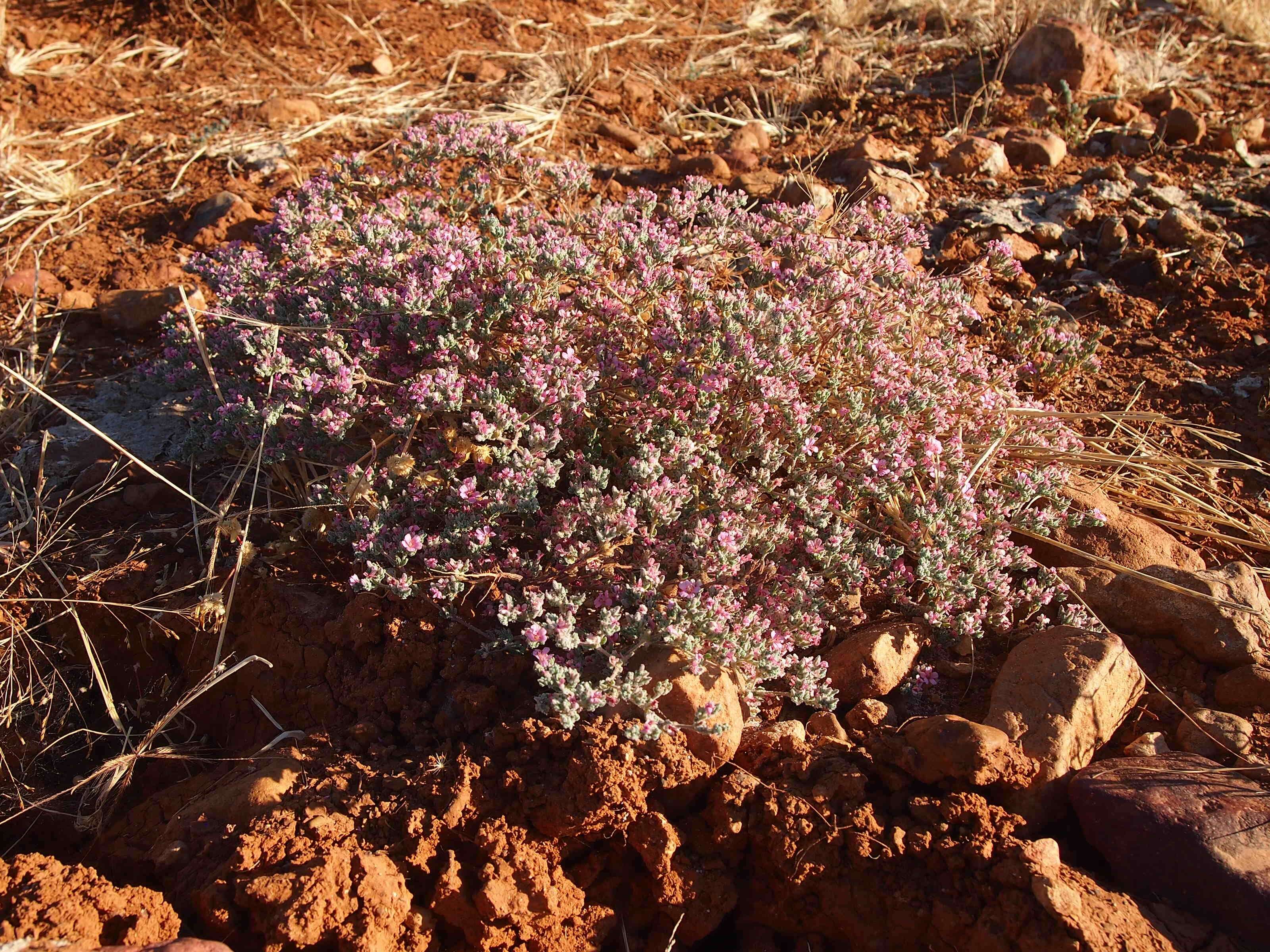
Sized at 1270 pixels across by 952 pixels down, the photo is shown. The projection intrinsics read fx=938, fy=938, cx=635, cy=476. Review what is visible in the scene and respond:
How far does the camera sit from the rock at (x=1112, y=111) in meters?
6.14

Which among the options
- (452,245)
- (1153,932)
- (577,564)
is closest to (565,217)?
(452,245)

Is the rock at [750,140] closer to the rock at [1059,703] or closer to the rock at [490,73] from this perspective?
the rock at [490,73]

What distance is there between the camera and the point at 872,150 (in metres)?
5.71

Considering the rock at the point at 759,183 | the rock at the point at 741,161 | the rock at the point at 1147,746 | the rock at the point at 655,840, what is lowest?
the rock at the point at 655,840

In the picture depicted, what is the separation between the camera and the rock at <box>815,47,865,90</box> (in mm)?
6469

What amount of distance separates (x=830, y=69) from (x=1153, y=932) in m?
5.79

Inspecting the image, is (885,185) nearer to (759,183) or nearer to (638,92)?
(759,183)

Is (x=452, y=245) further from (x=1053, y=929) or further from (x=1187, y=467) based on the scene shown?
(x=1187, y=467)

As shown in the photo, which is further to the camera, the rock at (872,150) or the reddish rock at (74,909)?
the rock at (872,150)

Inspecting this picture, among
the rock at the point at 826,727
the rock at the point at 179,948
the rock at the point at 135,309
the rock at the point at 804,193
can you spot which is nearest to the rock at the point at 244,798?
the rock at the point at 179,948

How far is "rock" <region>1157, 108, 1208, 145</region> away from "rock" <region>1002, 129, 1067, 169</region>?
0.67 m

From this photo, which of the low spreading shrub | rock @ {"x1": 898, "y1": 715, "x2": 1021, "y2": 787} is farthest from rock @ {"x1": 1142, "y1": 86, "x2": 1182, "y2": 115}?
rock @ {"x1": 898, "y1": 715, "x2": 1021, "y2": 787}

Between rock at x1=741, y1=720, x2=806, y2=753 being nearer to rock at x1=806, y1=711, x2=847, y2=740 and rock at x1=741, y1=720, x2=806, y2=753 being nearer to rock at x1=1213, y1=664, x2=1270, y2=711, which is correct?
rock at x1=806, y1=711, x2=847, y2=740

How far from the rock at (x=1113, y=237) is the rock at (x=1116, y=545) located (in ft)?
7.23
